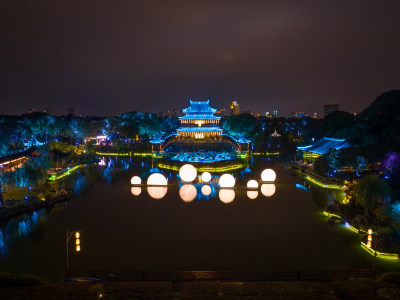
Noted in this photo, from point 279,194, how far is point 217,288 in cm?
1883

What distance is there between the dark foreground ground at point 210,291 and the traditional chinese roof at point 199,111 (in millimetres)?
58732

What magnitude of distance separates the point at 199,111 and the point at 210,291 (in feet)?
203

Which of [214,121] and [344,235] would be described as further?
[214,121]

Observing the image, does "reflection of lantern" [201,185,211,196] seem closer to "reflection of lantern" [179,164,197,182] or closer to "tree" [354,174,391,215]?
"reflection of lantern" [179,164,197,182]

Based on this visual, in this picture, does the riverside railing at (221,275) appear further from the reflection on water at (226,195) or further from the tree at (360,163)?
the tree at (360,163)

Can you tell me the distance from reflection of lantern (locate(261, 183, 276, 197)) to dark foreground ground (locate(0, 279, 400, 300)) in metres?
16.8

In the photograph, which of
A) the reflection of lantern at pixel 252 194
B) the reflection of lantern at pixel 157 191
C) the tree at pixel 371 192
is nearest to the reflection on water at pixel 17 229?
the reflection of lantern at pixel 157 191

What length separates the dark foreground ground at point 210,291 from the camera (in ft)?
33.9

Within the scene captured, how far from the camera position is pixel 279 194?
93.7ft

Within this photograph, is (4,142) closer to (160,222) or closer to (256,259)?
(160,222)

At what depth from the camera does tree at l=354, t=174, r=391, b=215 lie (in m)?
21.0

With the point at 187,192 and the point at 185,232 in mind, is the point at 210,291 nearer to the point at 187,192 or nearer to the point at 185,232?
the point at 185,232

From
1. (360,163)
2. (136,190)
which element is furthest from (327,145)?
(136,190)

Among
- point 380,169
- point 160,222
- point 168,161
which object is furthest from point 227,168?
point 160,222
